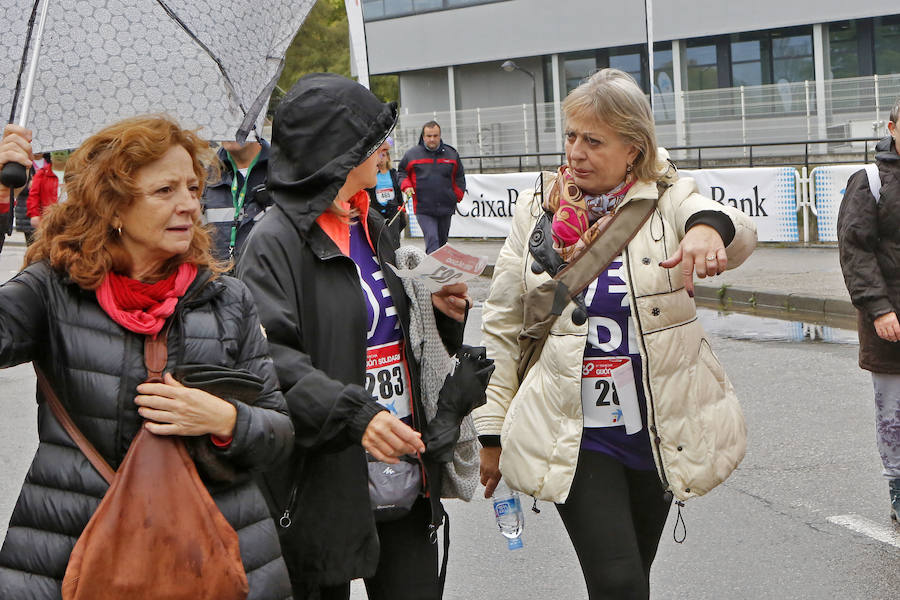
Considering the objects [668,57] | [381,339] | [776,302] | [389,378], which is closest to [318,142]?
[381,339]

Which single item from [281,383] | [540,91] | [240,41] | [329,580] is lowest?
[329,580]

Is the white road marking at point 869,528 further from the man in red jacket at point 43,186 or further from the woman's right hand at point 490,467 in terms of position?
the man in red jacket at point 43,186

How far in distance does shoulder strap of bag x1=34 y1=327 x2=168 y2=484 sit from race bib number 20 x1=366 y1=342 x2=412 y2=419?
2.72 feet

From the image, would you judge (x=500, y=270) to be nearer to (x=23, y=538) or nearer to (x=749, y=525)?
(x=23, y=538)

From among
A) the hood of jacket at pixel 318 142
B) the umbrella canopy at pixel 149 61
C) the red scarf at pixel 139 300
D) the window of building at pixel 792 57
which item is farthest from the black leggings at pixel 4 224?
the window of building at pixel 792 57

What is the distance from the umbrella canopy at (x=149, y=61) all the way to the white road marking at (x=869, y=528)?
11.8 feet

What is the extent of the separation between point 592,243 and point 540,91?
36.3 m

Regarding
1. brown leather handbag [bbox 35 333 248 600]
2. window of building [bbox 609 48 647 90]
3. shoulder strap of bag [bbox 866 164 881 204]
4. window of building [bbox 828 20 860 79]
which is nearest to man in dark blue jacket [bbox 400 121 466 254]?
shoulder strap of bag [bbox 866 164 881 204]

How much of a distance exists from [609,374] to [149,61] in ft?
5.35

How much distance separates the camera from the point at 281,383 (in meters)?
2.96

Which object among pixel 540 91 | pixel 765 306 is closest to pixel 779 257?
pixel 765 306

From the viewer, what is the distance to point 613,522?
361 centimetres

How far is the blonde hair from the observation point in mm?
3688

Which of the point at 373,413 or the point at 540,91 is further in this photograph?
the point at 540,91
